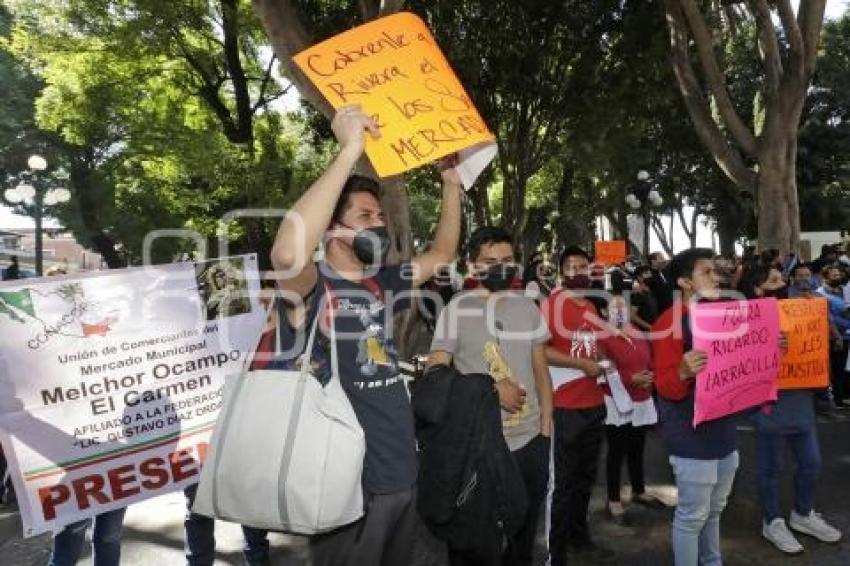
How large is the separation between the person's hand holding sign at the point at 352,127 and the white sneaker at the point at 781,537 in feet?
11.9

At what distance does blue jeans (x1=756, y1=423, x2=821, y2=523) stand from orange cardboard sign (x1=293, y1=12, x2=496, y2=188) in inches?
109

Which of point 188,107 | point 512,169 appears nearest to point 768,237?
point 512,169

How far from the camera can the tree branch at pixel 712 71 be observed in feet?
39.7

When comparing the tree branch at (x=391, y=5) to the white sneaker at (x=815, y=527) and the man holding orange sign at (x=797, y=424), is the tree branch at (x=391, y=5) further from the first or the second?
the white sneaker at (x=815, y=527)

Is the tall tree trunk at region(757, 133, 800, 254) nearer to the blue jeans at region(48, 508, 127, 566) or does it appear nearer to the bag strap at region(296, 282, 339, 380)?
the blue jeans at region(48, 508, 127, 566)

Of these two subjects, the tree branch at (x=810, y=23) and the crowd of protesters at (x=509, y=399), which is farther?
the tree branch at (x=810, y=23)

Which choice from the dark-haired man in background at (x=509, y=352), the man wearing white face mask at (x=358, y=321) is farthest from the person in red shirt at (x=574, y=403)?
the man wearing white face mask at (x=358, y=321)

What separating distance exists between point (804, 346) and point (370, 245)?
3244 mm

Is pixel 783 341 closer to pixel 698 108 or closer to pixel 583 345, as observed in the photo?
pixel 583 345

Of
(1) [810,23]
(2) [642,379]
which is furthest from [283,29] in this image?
(1) [810,23]

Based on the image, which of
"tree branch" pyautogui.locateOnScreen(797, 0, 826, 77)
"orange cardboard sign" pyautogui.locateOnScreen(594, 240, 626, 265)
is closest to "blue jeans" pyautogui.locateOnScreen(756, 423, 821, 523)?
"tree branch" pyautogui.locateOnScreen(797, 0, 826, 77)

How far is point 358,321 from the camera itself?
7.54ft

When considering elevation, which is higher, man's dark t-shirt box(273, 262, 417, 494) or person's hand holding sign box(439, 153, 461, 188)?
person's hand holding sign box(439, 153, 461, 188)

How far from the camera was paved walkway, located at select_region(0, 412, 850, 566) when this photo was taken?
4.45m
